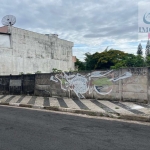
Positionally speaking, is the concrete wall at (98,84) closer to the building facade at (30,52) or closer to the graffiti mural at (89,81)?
the graffiti mural at (89,81)

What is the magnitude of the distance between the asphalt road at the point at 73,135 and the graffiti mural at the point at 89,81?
12.0 feet

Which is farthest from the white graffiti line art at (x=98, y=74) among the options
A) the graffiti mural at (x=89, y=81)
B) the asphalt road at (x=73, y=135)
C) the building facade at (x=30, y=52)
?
the building facade at (x=30, y=52)

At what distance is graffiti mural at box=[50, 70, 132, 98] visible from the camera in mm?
9984

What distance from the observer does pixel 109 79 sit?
1000cm

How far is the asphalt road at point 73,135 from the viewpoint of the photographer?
13.7 feet

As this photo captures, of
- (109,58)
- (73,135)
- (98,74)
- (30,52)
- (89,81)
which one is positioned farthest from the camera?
(109,58)

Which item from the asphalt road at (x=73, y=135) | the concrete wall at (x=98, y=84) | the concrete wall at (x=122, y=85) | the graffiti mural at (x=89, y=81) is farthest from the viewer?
the graffiti mural at (x=89, y=81)

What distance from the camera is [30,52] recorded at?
24750 millimetres

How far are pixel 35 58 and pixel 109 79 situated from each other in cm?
1720

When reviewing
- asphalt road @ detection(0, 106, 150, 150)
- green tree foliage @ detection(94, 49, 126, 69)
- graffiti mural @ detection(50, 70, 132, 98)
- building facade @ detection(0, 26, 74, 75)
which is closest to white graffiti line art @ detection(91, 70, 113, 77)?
graffiti mural @ detection(50, 70, 132, 98)

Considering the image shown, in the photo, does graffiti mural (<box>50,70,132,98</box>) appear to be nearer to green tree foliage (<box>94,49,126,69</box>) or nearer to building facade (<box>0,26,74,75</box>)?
building facade (<box>0,26,74,75</box>)

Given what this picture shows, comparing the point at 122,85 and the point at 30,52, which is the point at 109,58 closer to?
the point at 30,52

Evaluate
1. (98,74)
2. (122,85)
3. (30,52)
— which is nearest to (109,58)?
(30,52)

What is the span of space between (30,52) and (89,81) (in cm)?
1587
